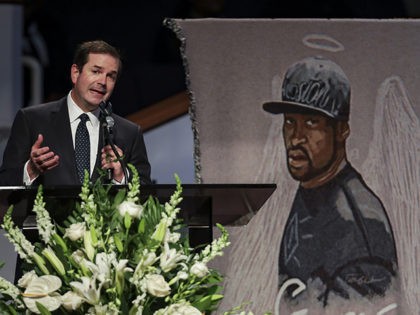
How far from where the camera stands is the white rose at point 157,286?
2396mm

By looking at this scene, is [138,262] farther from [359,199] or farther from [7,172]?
[359,199]

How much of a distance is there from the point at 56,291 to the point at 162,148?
317 centimetres

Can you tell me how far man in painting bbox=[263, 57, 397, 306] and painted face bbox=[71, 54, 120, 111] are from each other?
1.43m

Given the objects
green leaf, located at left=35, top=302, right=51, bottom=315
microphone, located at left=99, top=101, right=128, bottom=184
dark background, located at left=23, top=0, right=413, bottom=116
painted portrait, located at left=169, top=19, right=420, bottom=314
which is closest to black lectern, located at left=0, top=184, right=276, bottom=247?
microphone, located at left=99, top=101, right=128, bottom=184

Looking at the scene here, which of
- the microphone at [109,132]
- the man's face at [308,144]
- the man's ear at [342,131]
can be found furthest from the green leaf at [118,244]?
the man's ear at [342,131]

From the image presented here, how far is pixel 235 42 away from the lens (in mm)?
4648

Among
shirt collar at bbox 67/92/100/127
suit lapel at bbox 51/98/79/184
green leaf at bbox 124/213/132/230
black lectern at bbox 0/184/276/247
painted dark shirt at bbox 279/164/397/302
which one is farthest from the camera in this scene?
painted dark shirt at bbox 279/164/397/302

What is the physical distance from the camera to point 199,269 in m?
2.48

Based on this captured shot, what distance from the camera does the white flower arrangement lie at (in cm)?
243

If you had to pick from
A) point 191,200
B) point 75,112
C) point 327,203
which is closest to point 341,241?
point 327,203

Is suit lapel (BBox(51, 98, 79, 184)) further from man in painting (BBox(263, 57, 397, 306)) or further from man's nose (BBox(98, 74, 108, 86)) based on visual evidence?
man in painting (BBox(263, 57, 397, 306))

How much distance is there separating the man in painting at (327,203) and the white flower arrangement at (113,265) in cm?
201

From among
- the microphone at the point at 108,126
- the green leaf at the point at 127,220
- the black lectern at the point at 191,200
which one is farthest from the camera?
the microphone at the point at 108,126

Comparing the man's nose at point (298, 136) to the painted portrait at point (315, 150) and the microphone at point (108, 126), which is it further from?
the microphone at point (108, 126)
